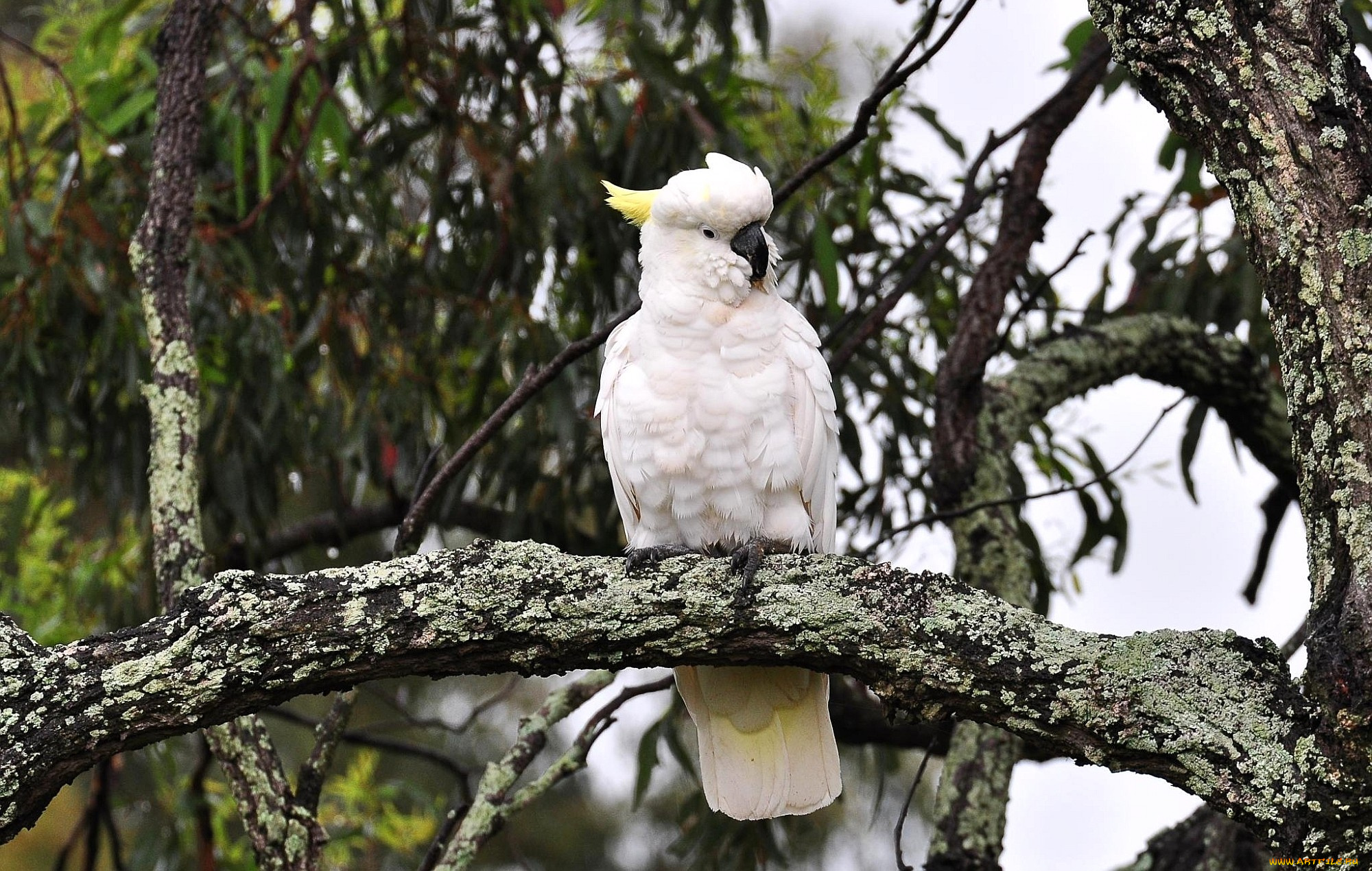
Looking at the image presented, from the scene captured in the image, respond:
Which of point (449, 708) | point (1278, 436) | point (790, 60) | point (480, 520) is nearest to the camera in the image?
point (1278, 436)

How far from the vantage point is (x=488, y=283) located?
2.65 meters

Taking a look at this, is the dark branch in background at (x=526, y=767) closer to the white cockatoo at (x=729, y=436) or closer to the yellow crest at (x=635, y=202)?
the white cockatoo at (x=729, y=436)

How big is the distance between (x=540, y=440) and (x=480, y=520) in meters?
0.53

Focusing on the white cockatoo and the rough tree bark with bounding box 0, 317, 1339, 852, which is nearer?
the rough tree bark with bounding box 0, 317, 1339, 852

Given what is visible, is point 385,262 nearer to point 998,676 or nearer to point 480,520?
point 480,520

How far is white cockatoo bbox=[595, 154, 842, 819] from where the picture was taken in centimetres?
175

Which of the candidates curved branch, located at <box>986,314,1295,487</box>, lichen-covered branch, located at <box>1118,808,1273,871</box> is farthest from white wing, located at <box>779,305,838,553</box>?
lichen-covered branch, located at <box>1118,808,1273,871</box>

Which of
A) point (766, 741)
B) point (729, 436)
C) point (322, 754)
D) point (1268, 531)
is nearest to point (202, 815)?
point (322, 754)

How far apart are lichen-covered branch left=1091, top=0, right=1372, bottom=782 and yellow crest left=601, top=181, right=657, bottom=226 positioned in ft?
2.88

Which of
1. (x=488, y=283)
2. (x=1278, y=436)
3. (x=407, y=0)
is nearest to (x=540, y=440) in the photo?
(x=488, y=283)

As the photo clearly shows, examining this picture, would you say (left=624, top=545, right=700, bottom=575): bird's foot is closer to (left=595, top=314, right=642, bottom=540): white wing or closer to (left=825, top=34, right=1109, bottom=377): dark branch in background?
(left=595, top=314, right=642, bottom=540): white wing

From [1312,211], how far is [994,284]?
1020 millimetres

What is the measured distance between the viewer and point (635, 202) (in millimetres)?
1993

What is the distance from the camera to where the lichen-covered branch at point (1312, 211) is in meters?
1.14
